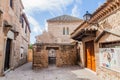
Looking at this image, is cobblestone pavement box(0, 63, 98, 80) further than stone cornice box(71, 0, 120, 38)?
Yes

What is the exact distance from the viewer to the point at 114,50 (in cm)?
605

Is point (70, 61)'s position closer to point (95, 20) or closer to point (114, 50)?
point (95, 20)

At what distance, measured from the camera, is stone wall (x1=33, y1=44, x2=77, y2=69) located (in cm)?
1185

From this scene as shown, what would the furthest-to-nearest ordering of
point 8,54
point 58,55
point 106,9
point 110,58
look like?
Answer: point 58,55 → point 8,54 → point 106,9 → point 110,58

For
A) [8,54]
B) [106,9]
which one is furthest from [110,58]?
[8,54]

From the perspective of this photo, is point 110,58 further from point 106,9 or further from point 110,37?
point 106,9

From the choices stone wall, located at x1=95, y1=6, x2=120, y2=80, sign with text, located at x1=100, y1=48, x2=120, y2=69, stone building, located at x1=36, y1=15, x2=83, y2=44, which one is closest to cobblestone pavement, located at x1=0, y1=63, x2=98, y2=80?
stone wall, located at x1=95, y1=6, x2=120, y2=80

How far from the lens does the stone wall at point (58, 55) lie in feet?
38.9

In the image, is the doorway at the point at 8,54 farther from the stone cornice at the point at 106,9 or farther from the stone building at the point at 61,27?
the stone building at the point at 61,27

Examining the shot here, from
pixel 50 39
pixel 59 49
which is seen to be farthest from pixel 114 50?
pixel 50 39

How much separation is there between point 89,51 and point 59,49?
3373mm

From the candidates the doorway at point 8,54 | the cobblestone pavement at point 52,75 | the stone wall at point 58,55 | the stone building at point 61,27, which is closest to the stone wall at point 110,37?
the cobblestone pavement at point 52,75

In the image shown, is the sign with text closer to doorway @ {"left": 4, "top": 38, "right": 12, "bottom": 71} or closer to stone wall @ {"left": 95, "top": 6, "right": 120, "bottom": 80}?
stone wall @ {"left": 95, "top": 6, "right": 120, "bottom": 80}

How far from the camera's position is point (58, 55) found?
12.6 m
